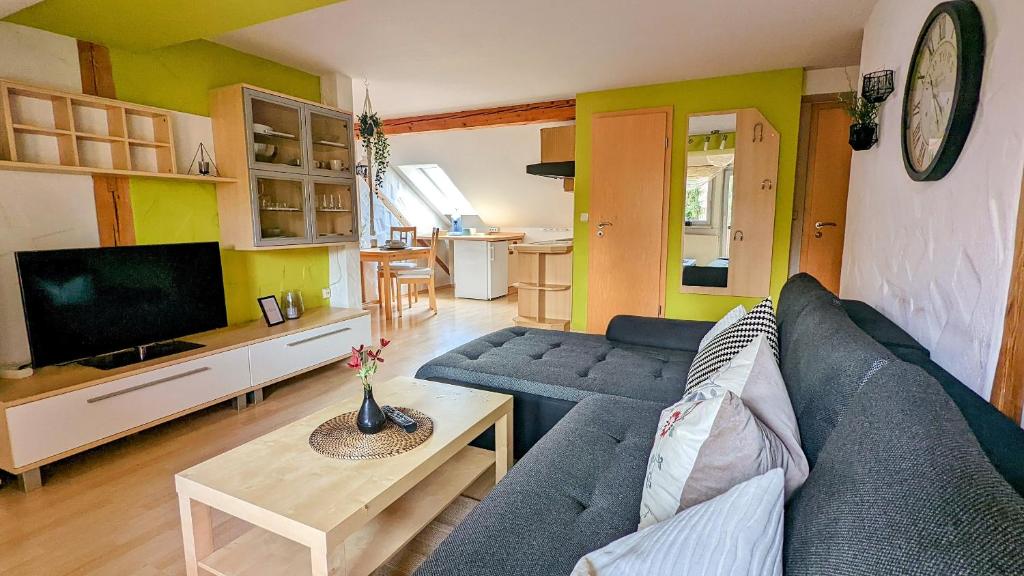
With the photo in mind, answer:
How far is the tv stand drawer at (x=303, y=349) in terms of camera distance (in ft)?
9.80

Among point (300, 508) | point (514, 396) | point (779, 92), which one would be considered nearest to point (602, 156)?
point (779, 92)

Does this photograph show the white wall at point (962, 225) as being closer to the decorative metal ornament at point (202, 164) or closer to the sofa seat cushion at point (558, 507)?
the sofa seat cushion at point (558, 507)

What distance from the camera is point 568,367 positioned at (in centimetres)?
221

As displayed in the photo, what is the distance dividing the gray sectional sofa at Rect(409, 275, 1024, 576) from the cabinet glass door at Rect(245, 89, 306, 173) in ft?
6.31

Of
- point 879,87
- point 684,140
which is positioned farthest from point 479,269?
point 879,87

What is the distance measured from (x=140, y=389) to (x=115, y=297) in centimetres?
48

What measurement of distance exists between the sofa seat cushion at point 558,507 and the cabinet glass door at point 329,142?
2.75 meters

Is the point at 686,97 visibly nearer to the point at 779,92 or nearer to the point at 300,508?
the point at 779,92

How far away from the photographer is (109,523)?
1854mm

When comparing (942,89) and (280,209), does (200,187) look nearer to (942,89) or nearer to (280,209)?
(280,209)

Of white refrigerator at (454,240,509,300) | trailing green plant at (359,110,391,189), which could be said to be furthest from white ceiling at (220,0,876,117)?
white refrigerator at (454,240,509,300)

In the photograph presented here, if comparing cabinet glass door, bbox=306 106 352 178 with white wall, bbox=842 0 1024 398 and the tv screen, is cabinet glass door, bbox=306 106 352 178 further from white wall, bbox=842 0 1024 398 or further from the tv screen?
white wall, bbox=842 0 1024 398

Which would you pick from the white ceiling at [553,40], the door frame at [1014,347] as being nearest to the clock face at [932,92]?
the door frame at [1014,347]

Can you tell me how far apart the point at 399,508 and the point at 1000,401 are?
1585 mm
